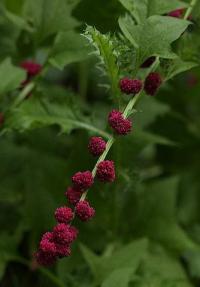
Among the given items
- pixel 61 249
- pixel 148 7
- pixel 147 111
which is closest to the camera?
pixel 61 249

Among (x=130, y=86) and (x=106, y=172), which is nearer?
(x=106, y=172)

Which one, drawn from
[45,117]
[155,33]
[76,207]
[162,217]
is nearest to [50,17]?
[45,117]

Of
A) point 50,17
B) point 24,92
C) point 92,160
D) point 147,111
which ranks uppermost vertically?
point 50,17

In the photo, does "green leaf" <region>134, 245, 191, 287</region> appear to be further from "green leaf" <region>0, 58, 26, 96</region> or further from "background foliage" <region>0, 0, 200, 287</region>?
"green leaf" <region>0, 58, 26, 96</region>

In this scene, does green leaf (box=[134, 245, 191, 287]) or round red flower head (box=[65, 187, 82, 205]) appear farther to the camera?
green leaf (box=[134, 245, 191, 287])

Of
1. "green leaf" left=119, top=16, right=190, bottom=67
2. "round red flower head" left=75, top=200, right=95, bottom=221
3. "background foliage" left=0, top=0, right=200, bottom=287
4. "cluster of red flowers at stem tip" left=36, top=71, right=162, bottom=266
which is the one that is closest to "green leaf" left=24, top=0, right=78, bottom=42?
"background foliage" left=0, top=0, right=200, bottom=287

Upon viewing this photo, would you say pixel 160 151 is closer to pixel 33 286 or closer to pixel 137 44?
pixel 33 286

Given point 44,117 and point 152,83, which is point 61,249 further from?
point 44,117

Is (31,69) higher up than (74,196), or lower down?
lower down
